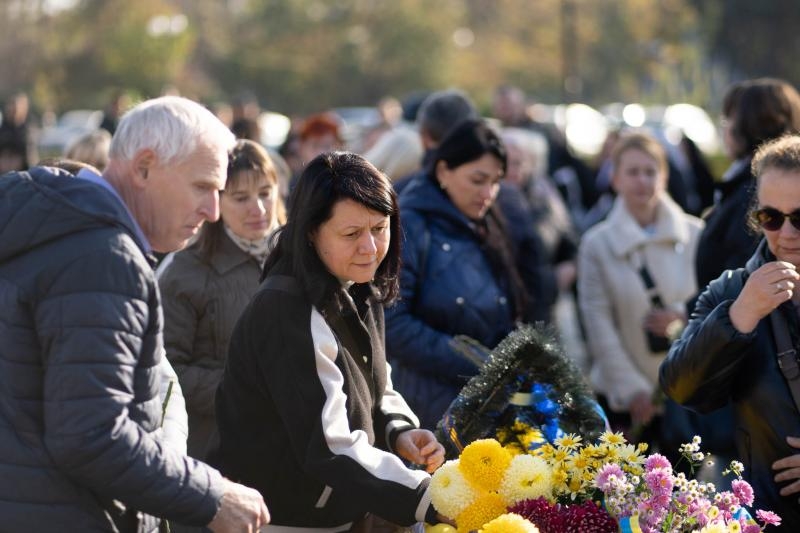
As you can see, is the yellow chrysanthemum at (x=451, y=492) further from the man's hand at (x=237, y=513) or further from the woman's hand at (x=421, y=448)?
the man's hand at (x=237, y=513)

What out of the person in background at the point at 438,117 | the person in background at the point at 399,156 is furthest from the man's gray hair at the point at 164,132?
the person in background at the point at 399,156

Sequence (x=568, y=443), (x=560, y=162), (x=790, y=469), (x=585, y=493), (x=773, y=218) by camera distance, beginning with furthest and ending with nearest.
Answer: (x=560, y=162) < (x=773, y=218) < (x=790, y=469) < (x=568, y=443) < (x=585, y=493)

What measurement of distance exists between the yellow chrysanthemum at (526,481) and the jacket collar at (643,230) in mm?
3995

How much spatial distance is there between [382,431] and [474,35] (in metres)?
54.0

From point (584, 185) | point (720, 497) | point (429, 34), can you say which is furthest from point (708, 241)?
point (429, 34)

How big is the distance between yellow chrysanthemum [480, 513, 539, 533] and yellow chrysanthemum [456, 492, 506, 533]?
0.88 ft

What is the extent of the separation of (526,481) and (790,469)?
95 cm

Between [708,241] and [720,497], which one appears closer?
[720,497]

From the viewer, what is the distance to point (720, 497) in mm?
3162

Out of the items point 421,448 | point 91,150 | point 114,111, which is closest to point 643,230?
point 91,150

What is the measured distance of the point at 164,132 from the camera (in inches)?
127

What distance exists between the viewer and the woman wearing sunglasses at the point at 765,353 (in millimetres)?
3750

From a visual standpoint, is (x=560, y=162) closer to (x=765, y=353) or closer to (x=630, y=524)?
(x=765, y=353)

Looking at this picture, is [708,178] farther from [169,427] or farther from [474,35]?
[474,35]
